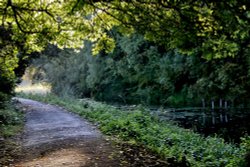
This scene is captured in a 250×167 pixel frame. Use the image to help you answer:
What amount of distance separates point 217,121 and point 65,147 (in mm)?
18045

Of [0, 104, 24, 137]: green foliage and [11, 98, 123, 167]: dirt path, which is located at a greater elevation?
[0, 104, 24, 137]: green foliage

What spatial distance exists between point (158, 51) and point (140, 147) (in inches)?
1177

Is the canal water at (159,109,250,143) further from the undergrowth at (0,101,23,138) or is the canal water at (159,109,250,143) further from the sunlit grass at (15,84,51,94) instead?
the sunlit grass at (15,84,51,94)

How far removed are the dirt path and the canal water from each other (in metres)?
8.45

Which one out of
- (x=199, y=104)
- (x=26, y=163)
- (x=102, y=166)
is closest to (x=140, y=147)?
(x=102, y=166)

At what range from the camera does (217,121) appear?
1099 inches

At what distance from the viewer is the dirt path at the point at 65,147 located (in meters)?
10.0

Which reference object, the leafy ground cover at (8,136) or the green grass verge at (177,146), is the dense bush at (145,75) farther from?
the green grass verge at (177,146)

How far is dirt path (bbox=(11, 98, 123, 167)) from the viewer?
396 inches

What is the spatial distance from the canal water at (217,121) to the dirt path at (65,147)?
8.45 m

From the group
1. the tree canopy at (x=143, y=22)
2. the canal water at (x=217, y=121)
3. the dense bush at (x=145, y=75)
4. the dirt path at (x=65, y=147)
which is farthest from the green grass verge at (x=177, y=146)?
the dense bush at (x=145, y=75)

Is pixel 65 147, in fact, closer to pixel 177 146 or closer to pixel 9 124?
pixel 177 146

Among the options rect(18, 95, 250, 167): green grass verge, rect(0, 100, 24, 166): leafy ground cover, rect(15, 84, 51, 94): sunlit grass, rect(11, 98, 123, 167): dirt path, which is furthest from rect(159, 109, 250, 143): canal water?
rect(15, 84, 51, 94): sunlit grass

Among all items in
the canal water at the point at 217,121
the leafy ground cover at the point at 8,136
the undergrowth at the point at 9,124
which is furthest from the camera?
the canal water at the point at 217,121
